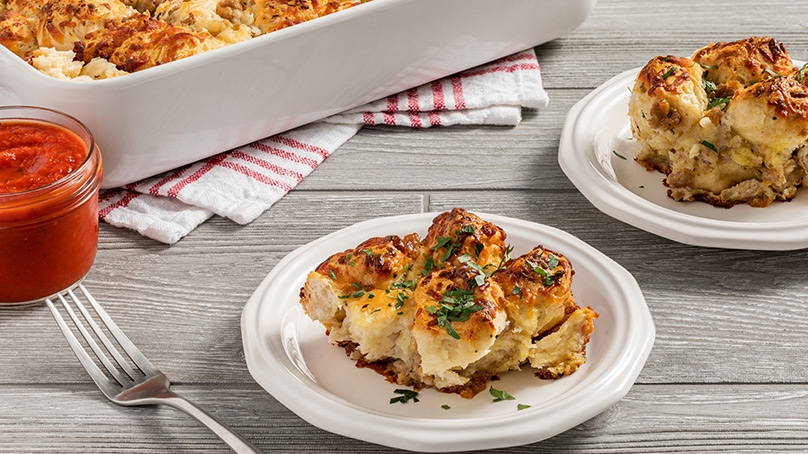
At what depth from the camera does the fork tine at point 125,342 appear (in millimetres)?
2127

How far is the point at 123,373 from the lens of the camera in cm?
214

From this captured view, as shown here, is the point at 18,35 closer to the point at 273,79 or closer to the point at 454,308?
the point at 273,79

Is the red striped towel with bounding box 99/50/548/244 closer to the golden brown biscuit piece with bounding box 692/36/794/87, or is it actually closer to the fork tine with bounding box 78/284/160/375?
the fork tine with bounding box 78/284/160/375

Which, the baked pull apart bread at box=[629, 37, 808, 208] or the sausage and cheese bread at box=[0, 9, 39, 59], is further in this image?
the sausage and cheese bread at box=[0, 9, 39, 59]

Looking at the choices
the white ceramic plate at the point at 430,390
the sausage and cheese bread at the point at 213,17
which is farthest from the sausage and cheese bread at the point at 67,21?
the white ceramic plate at the point at 430,390

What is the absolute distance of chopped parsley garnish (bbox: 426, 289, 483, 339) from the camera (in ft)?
6.09

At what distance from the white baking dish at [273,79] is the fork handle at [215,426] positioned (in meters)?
0.90

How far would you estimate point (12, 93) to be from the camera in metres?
2.64

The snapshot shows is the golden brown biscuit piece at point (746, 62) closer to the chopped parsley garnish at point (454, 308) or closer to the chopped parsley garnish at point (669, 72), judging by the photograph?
the chopped parsley garnish at point (669, 72)

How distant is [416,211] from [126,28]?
3.14ft

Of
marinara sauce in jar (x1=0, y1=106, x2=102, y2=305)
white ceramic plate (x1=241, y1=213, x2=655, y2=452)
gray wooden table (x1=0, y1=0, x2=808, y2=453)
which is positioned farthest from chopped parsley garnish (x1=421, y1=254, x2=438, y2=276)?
marinara sauce in jar (x1=0, y1=106, x2=102, y2=305)

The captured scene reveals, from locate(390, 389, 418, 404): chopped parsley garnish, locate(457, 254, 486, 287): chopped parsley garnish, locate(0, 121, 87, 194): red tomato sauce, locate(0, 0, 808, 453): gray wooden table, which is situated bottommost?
locate(0, 0, 808, 453): gray wooden table

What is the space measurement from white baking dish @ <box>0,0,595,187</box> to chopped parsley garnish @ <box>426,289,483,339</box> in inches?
42.5

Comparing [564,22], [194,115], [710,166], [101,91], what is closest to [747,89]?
[710,166]
